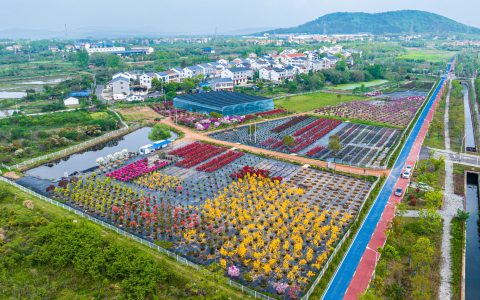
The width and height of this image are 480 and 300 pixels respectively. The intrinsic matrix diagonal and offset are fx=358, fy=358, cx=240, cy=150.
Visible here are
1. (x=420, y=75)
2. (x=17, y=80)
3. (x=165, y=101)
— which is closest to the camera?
(x=165, y=101)

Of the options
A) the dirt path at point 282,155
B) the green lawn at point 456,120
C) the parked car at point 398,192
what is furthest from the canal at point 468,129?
the parked car at point 398,192

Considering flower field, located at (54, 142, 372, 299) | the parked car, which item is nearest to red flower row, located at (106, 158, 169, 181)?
flower field, located at (54, 142, 372, 299)

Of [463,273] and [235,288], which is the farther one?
[463,273]

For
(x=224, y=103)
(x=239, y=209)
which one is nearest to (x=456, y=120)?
(x=224, y=103)

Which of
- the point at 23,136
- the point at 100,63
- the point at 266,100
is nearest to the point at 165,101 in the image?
the point at 266,100

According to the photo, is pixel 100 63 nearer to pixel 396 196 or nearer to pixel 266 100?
pixel 266 100

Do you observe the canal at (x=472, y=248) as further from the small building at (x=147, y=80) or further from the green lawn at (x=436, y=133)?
the small building at (x=147, y=80)

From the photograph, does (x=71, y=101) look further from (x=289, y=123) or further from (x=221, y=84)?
(x=289, y=123)
